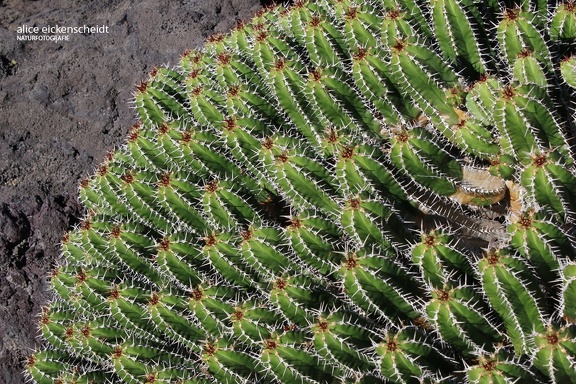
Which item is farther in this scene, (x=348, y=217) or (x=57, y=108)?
(x=57, y=108)

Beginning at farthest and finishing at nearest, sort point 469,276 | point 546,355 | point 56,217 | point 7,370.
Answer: point 56,217, point 7,370, point 469,276, point 546,355

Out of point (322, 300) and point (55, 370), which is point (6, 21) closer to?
point (55, 370)

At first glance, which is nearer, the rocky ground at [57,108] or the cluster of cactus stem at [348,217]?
the cluster of cactus stem at [348,217]

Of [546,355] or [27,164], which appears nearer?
[546,355]

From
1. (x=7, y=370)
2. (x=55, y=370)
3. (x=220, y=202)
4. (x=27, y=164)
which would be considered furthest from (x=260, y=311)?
(x=27, y=164)
